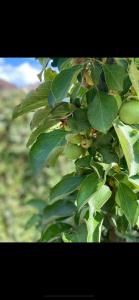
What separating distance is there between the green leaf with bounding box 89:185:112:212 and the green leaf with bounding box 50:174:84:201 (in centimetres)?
9

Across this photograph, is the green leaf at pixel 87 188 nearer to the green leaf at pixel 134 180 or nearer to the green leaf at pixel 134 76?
the green leaf at pixel 134 180

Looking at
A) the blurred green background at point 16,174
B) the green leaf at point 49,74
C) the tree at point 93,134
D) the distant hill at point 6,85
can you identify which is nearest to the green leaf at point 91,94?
the tree at point 93,134

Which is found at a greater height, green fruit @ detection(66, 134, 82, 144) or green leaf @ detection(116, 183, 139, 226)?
green fruit @ detection(66, 134, 82, 144)

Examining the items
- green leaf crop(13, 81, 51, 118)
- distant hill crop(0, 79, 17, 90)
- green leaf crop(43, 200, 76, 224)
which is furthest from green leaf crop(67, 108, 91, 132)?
distant hill crop(0, 79, 17, 90)

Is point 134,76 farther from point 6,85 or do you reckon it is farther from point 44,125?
point 6,85

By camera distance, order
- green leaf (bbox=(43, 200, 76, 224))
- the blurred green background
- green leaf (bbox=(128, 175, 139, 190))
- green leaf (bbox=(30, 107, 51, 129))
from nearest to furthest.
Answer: green leaf (bbox=(128, 175, 139, 190)) < green leaf (bbox=(30, 107, 51, 129)) < green leaf (bbox=(43, 200, 76, 224)) < the blurred green background

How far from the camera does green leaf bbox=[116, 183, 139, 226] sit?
1.16 metres

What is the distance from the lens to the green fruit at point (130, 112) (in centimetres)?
113

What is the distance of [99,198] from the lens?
3.76ft

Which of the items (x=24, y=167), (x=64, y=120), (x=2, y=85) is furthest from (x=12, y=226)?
(x=64, y=120)

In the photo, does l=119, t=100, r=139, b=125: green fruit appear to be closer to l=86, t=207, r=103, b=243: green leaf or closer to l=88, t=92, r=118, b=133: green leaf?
l=88, t=92, r=118, b=133: green leaf

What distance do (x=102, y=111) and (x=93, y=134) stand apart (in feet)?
0.41
